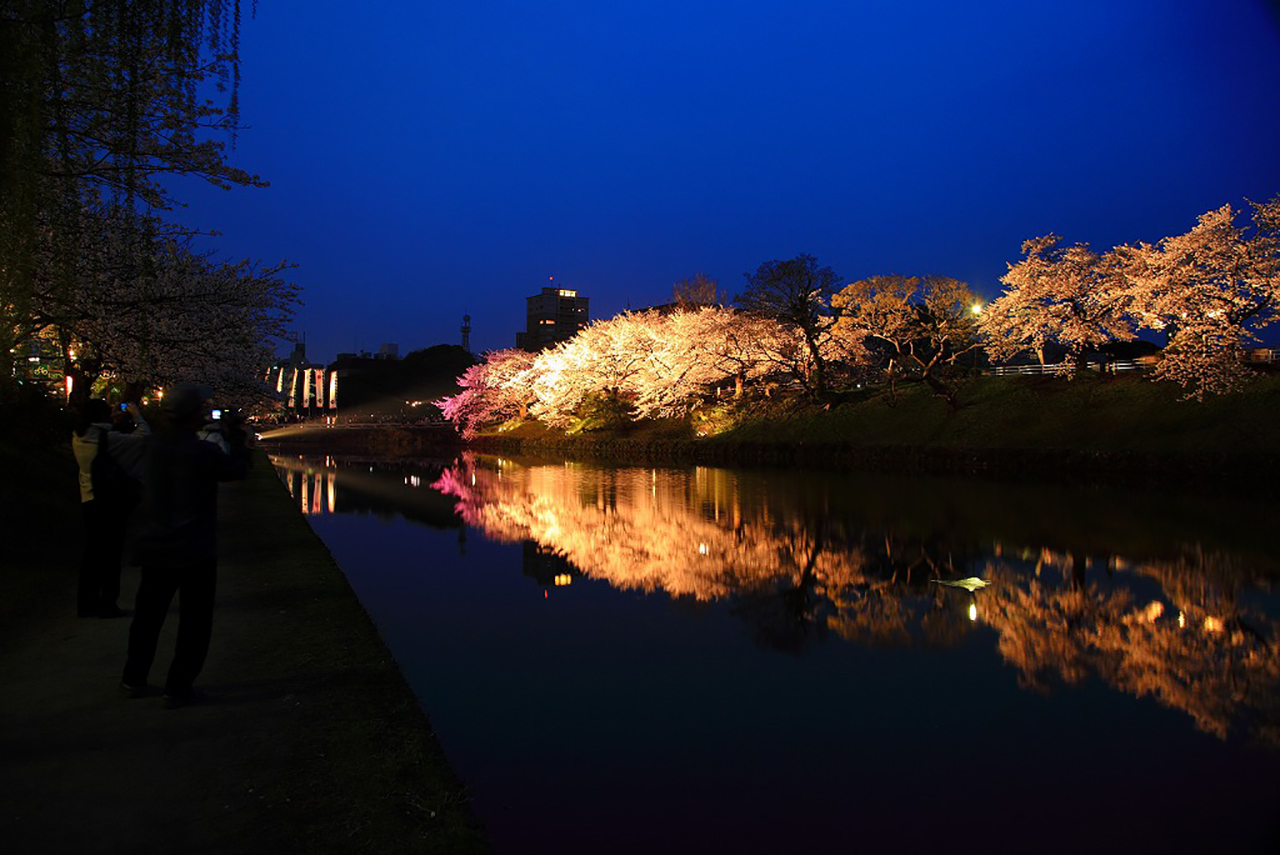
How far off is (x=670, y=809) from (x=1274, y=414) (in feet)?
95.0

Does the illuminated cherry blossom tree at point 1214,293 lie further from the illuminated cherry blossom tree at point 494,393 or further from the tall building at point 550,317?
the tall building at point 550,317

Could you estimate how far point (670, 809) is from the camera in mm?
4359

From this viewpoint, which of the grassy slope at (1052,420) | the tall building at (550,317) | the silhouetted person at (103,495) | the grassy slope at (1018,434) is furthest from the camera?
the tall building at (550,317)

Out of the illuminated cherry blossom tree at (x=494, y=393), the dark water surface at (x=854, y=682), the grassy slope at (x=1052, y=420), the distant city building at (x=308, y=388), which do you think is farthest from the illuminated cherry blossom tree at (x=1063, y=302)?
the distant city building at (x=308, y=388)

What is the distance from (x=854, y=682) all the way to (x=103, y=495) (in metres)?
6.84

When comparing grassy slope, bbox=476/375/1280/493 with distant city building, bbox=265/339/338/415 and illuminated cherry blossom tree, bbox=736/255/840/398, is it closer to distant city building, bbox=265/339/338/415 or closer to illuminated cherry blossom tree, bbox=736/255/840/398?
illuminated cherry blossom tree, bbox=736/255/840/398

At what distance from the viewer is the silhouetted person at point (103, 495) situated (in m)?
7.17

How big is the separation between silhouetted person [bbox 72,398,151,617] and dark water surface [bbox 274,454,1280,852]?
2.70m

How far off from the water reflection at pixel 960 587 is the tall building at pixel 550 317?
469 ft

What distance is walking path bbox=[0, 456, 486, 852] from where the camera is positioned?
3.50 m

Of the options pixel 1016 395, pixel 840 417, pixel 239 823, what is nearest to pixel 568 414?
pixel 840 417

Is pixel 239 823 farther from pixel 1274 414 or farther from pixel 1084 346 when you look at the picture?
pixel 1084 346

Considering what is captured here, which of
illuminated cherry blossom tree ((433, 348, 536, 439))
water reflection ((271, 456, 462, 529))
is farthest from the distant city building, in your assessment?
water reflection ((271, 456, 462, 529))

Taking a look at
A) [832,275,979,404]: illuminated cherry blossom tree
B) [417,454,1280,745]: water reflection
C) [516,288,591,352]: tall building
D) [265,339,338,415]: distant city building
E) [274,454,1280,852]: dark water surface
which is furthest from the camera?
[516,288,591,352]: tall building
